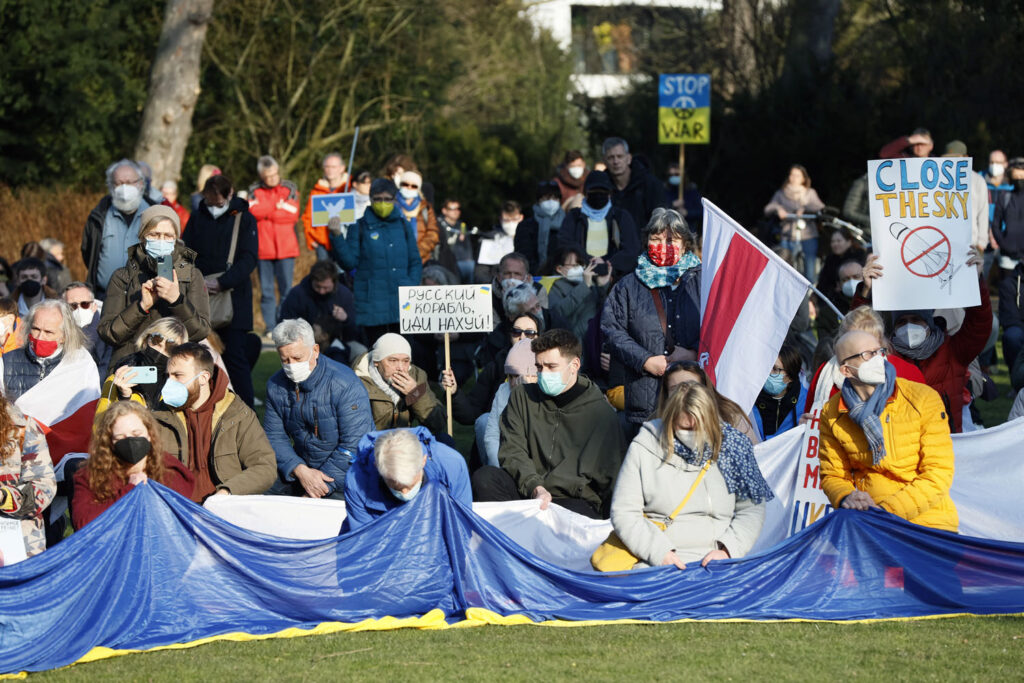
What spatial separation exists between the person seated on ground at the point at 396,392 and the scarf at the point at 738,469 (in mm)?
2953

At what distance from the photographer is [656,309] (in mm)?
9117

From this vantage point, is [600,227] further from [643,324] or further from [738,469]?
[738,469]

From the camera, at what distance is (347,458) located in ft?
28.9

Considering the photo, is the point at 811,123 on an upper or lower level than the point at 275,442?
upper

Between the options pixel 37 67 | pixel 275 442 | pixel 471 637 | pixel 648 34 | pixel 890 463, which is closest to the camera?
pixel 471 637

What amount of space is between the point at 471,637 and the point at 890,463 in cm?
222

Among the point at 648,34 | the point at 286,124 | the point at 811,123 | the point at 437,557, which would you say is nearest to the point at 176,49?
the point at 286,124

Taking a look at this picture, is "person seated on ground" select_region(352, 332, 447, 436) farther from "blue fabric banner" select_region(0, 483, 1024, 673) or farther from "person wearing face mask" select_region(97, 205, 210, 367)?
"blue fabric banner" select_region(0, 483, 1024, 673)

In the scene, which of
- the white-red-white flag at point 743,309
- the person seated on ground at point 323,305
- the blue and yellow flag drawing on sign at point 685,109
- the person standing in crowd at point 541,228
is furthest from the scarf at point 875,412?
the blue and yellow flag drawing on sign at point 685,109

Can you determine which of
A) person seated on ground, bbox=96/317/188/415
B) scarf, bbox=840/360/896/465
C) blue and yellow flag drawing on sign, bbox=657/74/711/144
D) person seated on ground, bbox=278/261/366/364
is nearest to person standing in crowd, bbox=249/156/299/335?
person seated on ground, bbox=278/261/366/364

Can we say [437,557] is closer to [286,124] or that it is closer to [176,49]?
[176,49]

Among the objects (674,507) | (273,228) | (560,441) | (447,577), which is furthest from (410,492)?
(273,228)

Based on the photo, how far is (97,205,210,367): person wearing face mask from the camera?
941 cm

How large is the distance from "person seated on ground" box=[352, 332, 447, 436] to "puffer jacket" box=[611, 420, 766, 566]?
2.80 metres
